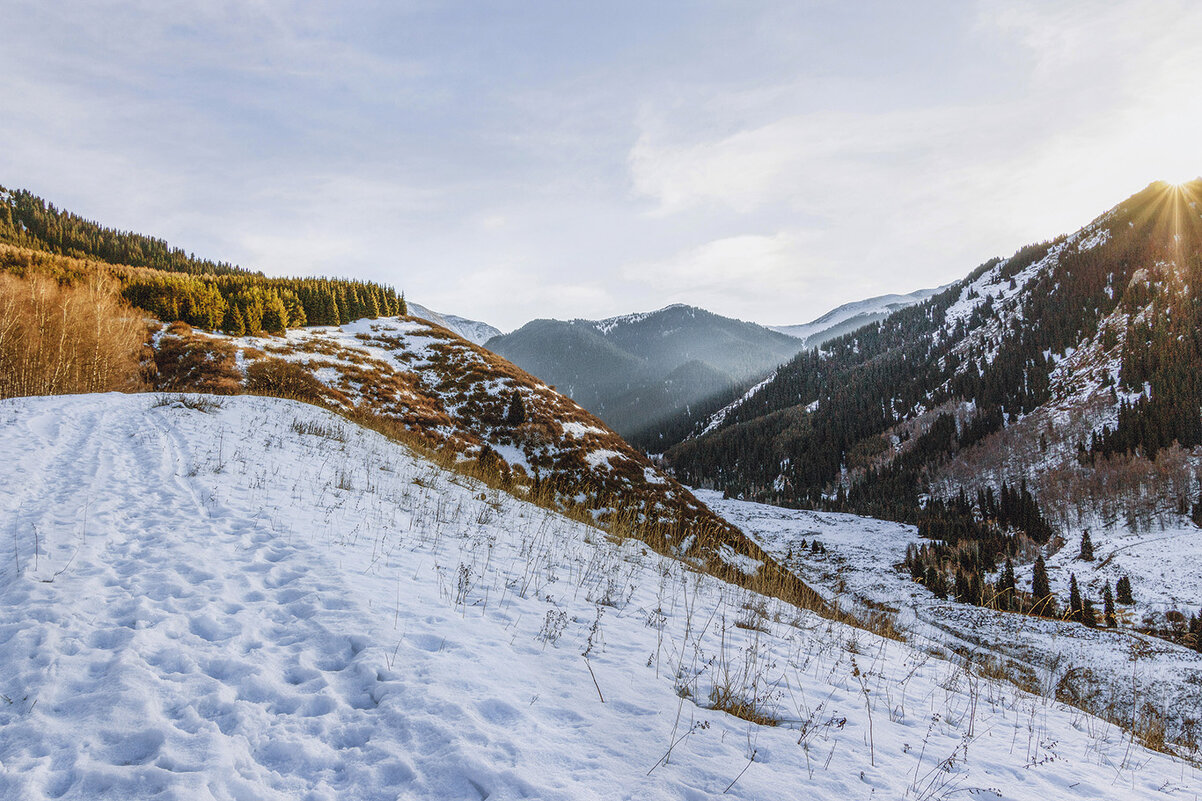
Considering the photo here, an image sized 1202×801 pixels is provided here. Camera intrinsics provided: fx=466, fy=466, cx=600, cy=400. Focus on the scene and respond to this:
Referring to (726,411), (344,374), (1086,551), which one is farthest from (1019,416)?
(344,374)

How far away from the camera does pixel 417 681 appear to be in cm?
374

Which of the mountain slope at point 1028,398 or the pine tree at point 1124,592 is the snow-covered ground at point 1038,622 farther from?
the mountain slope at point 1028,398

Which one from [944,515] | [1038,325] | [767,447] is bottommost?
[944,515]

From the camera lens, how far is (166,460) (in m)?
10.0

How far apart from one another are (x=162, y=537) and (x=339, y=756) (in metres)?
5.25

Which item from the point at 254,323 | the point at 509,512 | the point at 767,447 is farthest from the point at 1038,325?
the point at 254,323

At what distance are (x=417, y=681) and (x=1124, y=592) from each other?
5790 centimetres

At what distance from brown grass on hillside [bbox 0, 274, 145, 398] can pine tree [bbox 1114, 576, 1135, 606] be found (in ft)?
242

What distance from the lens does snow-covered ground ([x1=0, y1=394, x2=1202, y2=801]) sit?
2922mm

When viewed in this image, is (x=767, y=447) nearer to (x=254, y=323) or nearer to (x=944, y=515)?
(x=944, y=515)

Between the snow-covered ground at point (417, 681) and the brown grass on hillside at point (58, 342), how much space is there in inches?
883

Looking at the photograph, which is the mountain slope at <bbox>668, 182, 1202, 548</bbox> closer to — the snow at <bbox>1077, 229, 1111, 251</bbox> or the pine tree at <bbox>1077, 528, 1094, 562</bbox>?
the snow at <bbox>1077, 229, 1111, 251</bbox>

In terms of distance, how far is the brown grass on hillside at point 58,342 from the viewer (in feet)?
74.6

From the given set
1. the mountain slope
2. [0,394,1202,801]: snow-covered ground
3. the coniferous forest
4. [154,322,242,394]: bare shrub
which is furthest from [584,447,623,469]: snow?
the mountain slope
